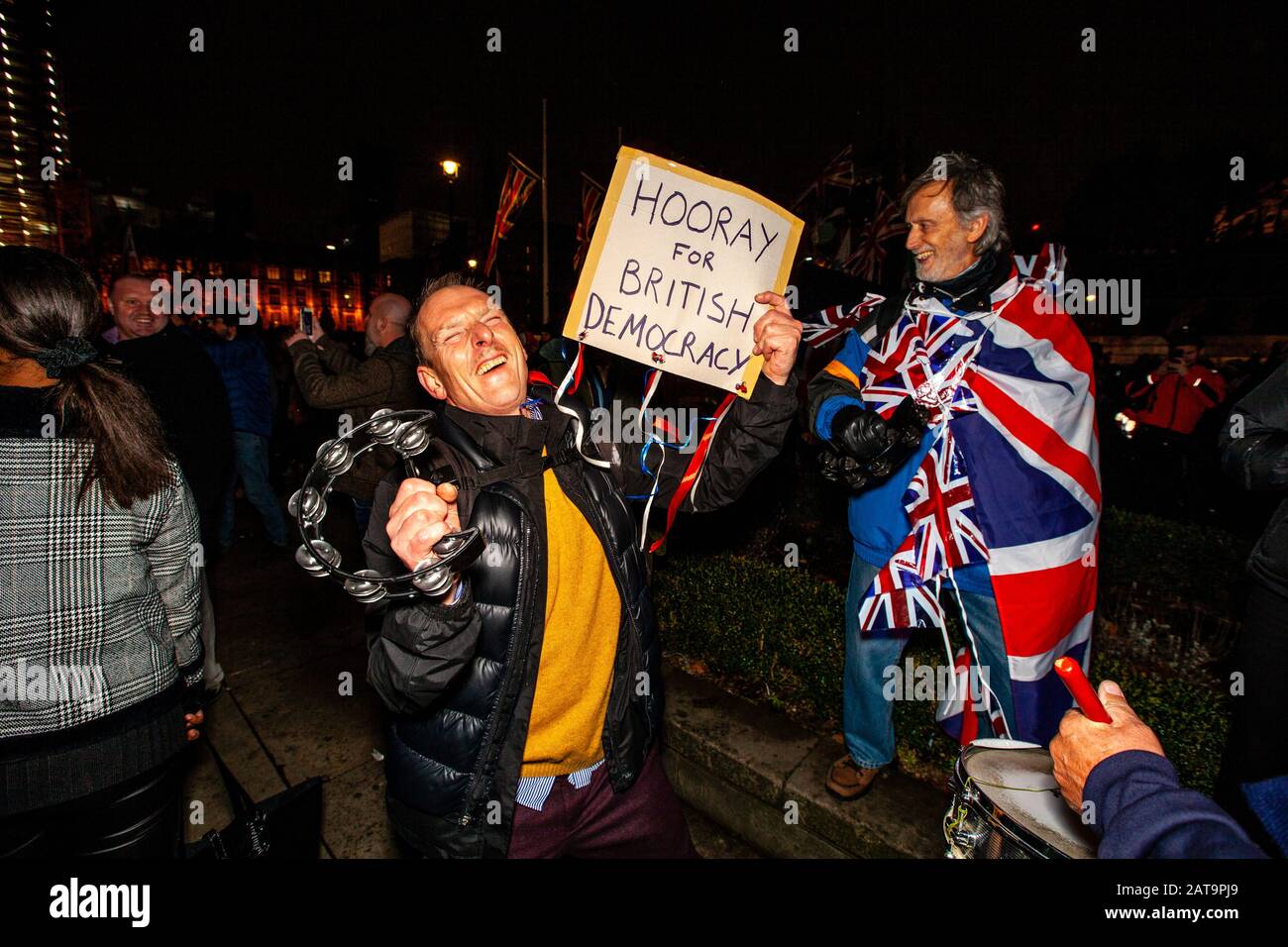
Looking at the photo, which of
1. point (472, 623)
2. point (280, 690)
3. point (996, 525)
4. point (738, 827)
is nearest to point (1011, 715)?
point (996, 525)

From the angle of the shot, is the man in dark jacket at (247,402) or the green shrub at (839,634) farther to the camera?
the man in dark jacket at (247,402)

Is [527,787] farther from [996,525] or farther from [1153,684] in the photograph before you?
[1153,684]

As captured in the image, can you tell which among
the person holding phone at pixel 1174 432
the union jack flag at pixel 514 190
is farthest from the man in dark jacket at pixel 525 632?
the union jack flag at pixel 514 190

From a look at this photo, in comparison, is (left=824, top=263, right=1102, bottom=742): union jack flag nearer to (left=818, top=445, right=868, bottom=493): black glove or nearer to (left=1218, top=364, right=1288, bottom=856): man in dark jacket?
(left=818, top=445, right=868, bottom=493): black glove

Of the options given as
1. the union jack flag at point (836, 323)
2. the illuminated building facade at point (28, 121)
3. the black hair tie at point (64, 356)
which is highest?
the illuminated building facade at point (28, 121)

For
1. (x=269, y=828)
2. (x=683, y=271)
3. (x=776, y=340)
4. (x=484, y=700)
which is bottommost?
(x=269, y=828)

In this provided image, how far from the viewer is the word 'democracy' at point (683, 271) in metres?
1.98

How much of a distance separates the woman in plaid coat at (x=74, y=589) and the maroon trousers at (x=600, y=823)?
3.76ft

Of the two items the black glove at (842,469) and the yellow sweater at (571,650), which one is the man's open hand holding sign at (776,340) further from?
the yellow sweater at (571,650)

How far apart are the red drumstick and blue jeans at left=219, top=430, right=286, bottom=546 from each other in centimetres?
683

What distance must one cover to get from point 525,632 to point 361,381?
3.14 metres

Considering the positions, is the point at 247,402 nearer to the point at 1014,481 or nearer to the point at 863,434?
the point at 863,434

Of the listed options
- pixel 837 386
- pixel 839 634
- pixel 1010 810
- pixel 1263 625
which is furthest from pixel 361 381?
pixel 1263 625

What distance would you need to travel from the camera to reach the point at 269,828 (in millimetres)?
2197
